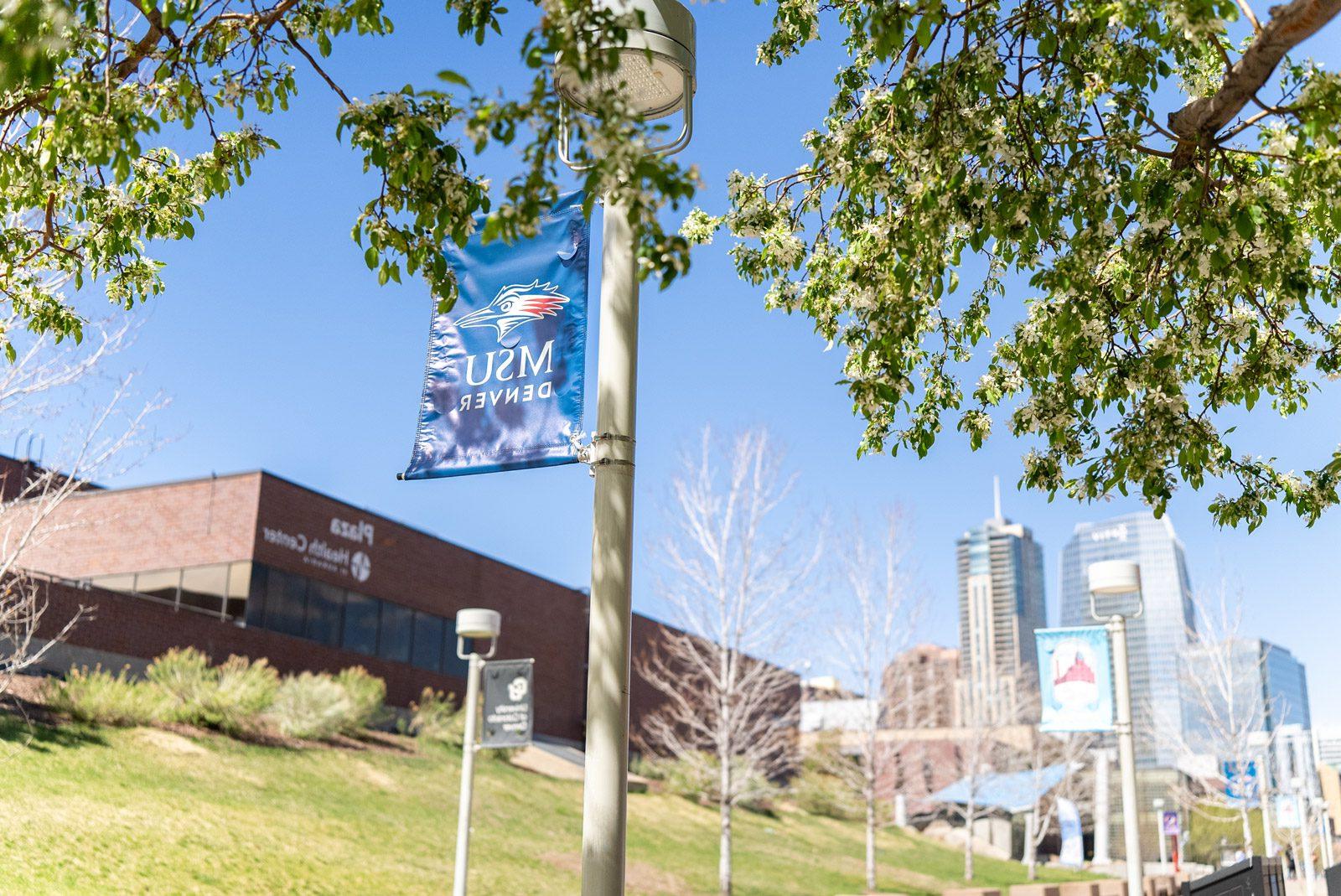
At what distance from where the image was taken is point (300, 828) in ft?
73.5

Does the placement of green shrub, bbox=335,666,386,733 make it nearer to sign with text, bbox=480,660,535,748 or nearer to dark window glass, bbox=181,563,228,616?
dark window glass, bbox=181,563,228,616

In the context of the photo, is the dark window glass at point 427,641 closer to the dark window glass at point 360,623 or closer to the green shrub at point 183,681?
the dark window glass at point 360,623

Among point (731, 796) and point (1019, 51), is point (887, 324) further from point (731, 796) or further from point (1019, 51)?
point (731, 796)

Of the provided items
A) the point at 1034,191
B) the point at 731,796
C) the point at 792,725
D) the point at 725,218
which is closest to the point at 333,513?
the point at 731,796

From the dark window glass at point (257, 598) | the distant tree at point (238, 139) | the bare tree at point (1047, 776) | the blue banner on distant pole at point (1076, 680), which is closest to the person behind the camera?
the distant tree at point (238, 139)

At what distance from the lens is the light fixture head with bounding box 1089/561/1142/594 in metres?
14.5

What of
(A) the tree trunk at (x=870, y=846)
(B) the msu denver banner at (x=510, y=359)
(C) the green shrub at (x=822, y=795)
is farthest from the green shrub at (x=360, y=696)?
(B) the msu denver banner at (x=510, y=359)

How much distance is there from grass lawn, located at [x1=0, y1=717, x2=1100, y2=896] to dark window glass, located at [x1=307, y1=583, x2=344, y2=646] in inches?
182

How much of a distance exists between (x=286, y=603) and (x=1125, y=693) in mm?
24824

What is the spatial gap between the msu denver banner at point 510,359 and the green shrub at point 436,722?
29003 millimetres

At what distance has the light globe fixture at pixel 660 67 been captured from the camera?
5.45 metres

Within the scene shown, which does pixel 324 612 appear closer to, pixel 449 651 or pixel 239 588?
pixel 239 588

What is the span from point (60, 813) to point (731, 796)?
1427 centimetres

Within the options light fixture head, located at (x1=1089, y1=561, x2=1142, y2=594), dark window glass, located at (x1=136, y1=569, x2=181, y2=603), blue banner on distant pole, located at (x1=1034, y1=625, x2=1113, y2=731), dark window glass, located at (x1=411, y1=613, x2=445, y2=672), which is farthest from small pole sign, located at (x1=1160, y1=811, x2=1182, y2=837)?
dark window glass, located at (x1=136, y1=569, x2=181, y2=603)
